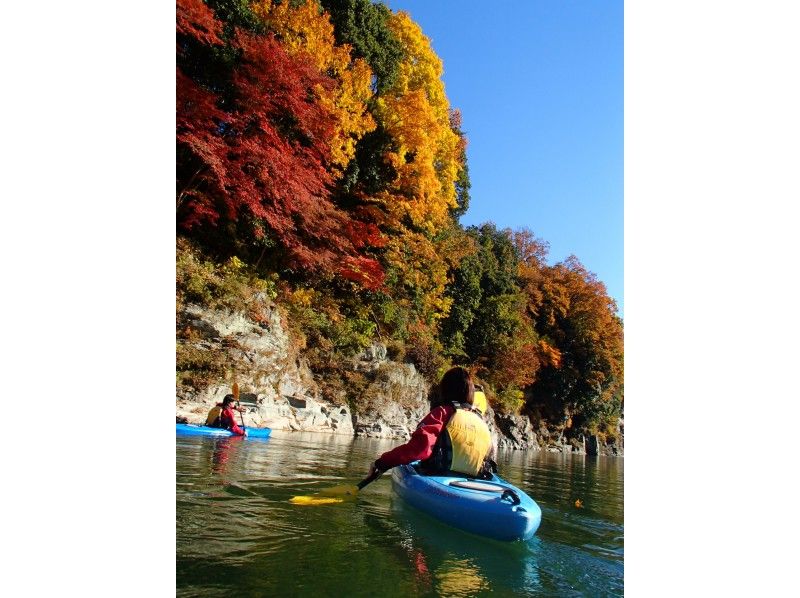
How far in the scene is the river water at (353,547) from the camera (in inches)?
63.6

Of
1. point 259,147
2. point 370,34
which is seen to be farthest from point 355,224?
point 370,34

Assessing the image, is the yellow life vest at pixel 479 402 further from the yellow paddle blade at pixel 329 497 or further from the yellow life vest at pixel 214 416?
the yellow life vest at pixel 214 416

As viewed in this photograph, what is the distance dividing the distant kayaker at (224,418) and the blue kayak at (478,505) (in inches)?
120

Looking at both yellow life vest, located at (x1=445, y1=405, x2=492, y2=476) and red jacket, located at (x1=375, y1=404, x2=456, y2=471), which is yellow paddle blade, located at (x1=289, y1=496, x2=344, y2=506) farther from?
yellow life vest, located at (x1=445, y1=405, x2=492, y2=476)

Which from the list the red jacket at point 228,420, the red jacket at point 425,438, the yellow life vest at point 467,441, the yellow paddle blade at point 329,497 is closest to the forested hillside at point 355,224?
the red jacket at point 228,420

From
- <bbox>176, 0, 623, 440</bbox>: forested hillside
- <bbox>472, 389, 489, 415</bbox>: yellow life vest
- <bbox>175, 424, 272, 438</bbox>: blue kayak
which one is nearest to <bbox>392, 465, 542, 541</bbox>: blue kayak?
<bbox>472, 389, 489, 415</bbox>: yellow life vest

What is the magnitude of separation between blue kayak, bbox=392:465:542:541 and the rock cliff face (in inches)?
150

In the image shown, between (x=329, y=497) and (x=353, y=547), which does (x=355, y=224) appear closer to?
(x=329, y=497)

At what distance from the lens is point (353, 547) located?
1.97 meters

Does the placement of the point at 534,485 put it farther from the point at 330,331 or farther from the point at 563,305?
the point at 330,331

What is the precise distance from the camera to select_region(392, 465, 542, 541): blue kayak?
6.87 ft
